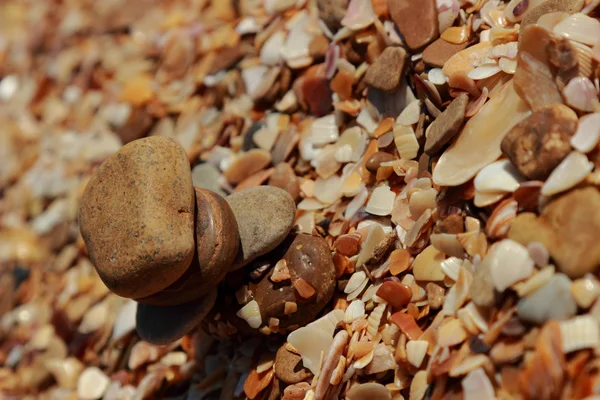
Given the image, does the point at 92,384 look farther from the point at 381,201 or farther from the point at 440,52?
the point at 440,52

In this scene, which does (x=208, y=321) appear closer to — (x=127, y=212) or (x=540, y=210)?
(x=127, y=212)

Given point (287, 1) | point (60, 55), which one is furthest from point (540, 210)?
point (60, 55)

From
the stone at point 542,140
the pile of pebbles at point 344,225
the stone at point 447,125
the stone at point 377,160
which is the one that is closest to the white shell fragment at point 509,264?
the pile of pebbles at point 344,225

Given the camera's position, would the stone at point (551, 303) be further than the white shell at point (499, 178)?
No

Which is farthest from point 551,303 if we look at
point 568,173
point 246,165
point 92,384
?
point 92,384

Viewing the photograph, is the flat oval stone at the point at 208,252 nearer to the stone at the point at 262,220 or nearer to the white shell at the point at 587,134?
the stone at the point at 262,220
